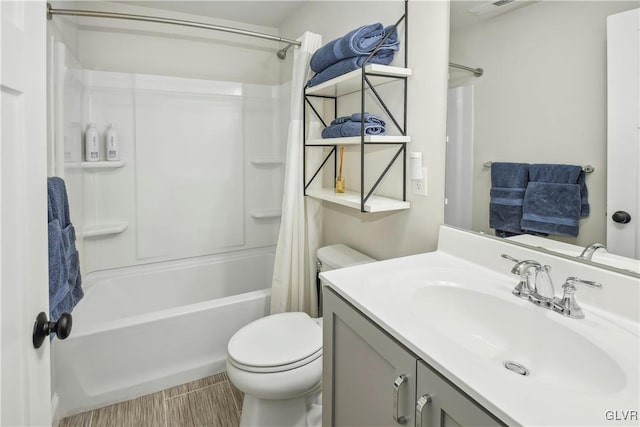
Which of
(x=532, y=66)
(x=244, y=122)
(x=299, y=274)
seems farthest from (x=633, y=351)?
(x=244, y=122)

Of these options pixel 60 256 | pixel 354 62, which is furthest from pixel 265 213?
pixel 60 256

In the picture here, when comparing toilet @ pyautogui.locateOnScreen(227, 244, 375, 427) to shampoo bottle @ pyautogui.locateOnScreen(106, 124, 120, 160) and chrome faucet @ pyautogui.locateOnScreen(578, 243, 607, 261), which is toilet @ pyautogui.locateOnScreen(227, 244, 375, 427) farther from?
shampoo bottle @ pyautogui.locateOnScreen(106, 124, 120, 160)

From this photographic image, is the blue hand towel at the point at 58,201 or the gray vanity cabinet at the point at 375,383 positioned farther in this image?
the blue hand towel at the point at 58,201

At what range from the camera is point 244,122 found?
9.21 feet

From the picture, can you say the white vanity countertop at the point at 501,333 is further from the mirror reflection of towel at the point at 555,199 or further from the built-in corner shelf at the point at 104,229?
the built-in corner shelf at the point at 104,229

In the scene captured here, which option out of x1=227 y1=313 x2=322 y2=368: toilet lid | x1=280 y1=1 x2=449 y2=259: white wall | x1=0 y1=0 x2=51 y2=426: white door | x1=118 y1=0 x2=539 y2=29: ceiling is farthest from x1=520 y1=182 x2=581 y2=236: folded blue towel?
x1=118 y1=0 x2=539 y2=29: ceiling

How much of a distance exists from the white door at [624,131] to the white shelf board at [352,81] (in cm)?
70

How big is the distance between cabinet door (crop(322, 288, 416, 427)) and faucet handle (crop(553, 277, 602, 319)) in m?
0.44

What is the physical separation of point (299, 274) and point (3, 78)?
1.67 metres

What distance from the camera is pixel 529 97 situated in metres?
1.08

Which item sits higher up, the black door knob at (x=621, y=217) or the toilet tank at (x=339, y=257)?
the black door knob at (x=621, y=217)

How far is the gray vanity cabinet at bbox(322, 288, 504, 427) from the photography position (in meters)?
0.71

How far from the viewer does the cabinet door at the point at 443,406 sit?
2.11 ft

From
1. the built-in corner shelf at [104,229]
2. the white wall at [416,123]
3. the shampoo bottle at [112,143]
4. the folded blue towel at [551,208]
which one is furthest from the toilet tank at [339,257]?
the shampoo bottle at [112,143]
